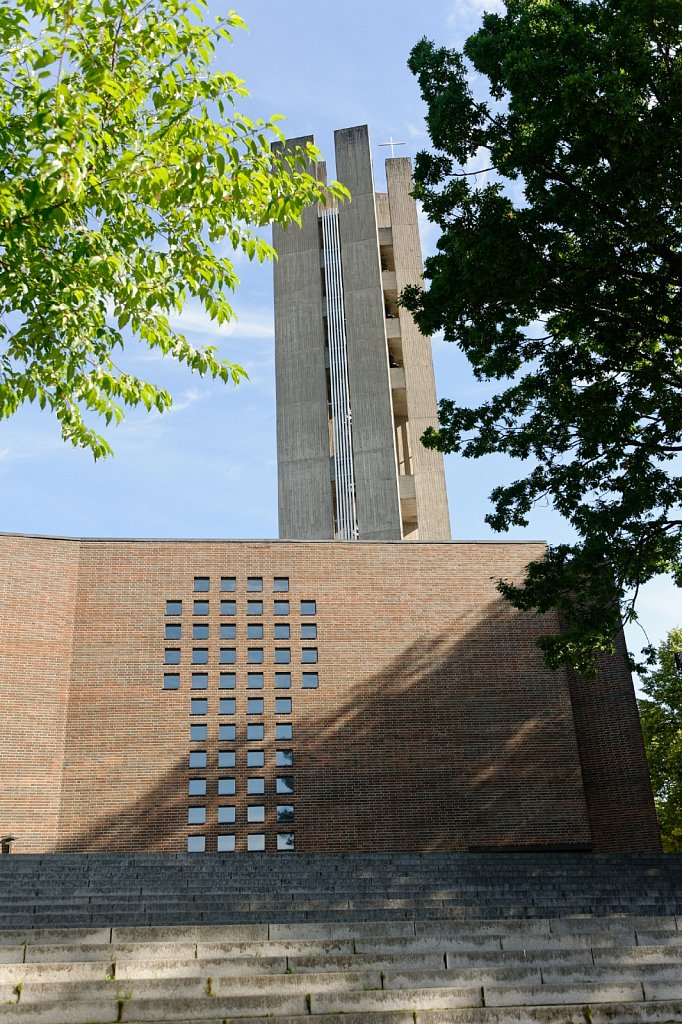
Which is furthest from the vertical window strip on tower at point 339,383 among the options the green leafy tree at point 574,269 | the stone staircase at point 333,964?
the stone staircase at point 333,964

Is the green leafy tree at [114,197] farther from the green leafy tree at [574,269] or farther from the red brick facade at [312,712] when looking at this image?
the red brick facade at [312,712]

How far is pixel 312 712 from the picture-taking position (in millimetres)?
21062

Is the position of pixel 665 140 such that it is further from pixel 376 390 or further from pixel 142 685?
pixel 376 390

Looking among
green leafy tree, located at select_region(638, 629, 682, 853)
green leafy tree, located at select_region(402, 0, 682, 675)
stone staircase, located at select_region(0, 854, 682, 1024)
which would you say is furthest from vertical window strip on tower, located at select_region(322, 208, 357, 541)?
stone staircase, located at select_region(0, 854, 682, 1024)

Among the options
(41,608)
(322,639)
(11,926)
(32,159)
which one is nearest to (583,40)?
(32,159)

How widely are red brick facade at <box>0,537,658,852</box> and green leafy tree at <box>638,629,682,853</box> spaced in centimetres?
868

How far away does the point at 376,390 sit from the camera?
36.4m

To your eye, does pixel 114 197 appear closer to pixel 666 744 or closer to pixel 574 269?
pixel 574 269

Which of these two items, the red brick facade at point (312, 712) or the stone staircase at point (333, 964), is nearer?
the stone staircase at point (333, 964)

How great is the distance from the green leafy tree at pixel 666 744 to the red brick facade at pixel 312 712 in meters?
8.68

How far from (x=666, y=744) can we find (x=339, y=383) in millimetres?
17863

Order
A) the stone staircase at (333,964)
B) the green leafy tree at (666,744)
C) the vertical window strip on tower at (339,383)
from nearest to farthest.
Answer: the stone staircase at (333,964)
the green leafy tree at (666,744)
the vertical window strip on tower at (339,383)

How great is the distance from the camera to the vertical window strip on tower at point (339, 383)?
35.3m

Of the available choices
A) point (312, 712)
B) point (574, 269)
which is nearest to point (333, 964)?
point (574, 269)
